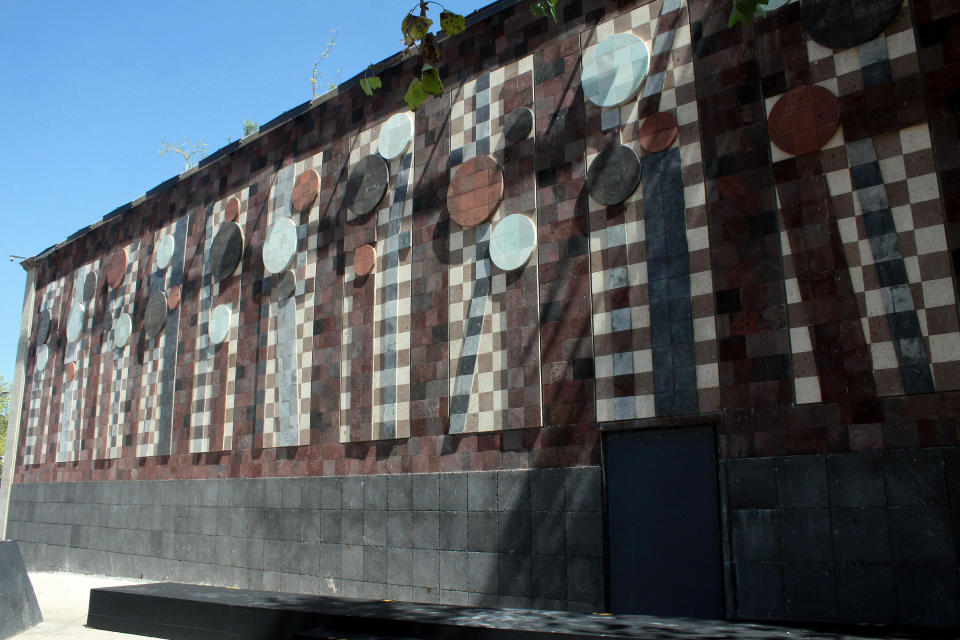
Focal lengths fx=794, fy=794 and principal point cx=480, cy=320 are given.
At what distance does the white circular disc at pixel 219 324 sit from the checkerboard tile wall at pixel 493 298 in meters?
5.61

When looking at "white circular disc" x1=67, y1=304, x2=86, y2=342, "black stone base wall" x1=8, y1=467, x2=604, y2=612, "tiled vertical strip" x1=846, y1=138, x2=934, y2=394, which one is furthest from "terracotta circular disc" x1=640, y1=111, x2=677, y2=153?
→ "white circular disc" x1=67, y1=304, x2=86, y2=342

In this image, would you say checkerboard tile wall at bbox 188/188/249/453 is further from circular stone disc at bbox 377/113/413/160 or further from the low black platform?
the low black platform

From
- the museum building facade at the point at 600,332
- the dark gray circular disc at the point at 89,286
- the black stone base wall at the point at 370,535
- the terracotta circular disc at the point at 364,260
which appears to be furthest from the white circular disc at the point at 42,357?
the terracotta circular disc at the point at 364,260

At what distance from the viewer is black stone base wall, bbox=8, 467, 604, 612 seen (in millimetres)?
9492

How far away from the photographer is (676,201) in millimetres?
9289

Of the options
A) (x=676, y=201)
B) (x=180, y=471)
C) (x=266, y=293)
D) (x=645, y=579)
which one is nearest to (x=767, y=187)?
(x=676, y=201)

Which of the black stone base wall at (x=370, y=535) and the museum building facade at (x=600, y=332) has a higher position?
the museum building facade at (x=600, y=332)

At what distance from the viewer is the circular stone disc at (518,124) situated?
10906 mm

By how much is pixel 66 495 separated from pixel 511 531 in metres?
12.8

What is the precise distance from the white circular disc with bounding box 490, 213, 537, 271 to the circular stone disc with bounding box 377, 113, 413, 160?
262cm

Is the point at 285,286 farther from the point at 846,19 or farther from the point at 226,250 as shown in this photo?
the point at 846,19

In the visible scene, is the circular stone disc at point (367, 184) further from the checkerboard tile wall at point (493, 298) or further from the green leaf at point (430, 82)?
the green leaf at point (430, 82)

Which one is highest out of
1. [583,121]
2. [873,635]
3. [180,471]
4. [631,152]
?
[583,121]

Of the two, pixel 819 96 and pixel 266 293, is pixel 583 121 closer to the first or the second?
pixel 819 96
